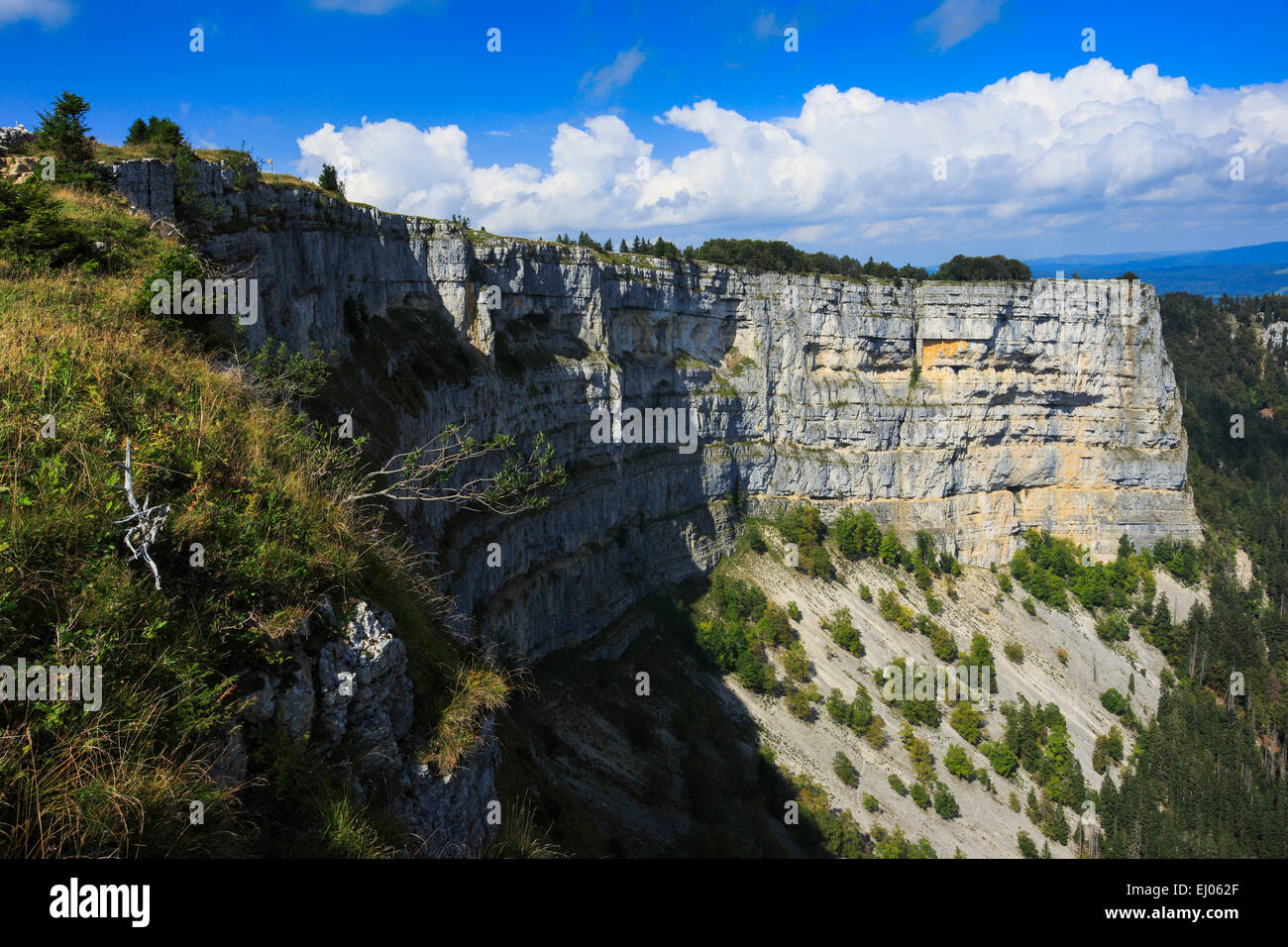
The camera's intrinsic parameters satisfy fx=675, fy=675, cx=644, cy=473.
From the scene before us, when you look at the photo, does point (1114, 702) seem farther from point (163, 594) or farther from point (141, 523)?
point (141, 523)

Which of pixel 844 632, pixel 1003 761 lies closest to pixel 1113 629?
pixel 1003 761

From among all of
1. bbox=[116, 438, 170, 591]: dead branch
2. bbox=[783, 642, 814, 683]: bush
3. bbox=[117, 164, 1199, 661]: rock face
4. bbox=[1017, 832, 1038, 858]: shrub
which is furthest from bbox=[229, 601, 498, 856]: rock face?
bbox=[1017, 832, 1038, 858]: shrub

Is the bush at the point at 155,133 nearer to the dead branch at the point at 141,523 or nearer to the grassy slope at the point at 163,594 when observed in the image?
the grassy slope at the point at 163,594

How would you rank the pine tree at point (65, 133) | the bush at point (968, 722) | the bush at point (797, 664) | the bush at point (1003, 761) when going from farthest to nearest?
the bush at point (797, 664) < the bush at point (968, 722) < the bush at point (1003, 761) < the pine tree at point (65, 133)

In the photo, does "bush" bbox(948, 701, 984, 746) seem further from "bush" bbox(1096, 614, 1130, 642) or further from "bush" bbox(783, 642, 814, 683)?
"bush" bbox(1096, 614, 1130, 642)

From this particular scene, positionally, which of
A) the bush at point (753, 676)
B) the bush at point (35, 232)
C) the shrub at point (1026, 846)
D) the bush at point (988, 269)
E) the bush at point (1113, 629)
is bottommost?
the shrub at point (1026, 846)

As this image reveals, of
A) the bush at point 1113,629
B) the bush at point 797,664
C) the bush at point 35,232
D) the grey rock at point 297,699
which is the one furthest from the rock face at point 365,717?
the bush at point 1113,629
